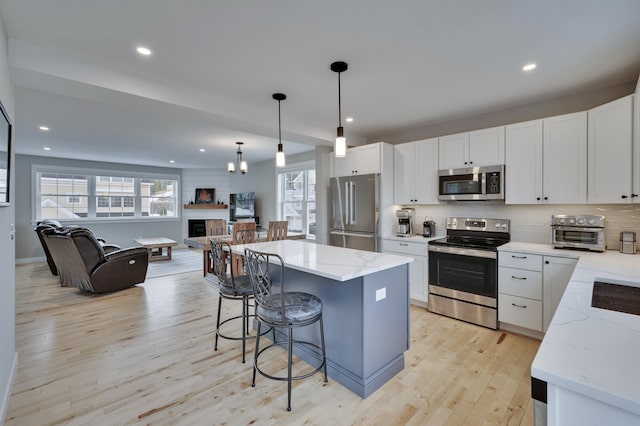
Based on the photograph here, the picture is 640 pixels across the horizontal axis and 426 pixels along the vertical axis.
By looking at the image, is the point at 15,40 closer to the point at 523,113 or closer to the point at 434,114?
the point at 434,114

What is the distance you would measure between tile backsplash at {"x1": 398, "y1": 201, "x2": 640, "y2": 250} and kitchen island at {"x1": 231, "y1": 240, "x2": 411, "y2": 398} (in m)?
2.01

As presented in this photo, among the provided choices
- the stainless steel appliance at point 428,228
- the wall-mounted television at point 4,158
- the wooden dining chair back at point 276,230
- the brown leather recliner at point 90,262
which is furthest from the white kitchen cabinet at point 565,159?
the brown leather recliner at point 90,262

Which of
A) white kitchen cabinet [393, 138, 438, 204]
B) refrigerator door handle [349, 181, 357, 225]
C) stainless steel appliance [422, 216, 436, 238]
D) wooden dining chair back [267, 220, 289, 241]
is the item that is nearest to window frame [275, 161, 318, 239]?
wooden dining chair back [267, 220, 289, 241]

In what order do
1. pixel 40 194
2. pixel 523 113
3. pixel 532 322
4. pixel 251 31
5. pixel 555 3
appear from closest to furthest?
pixel 555 3, pixel 251 31, pixel 532 322, pixel 523 113, pixel 40 194

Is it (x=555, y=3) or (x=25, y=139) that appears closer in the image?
(x=555, y=3)

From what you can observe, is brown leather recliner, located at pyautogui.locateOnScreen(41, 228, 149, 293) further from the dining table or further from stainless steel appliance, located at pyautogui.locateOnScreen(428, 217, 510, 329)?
stainless steel appliance, located at pyautogui.locateOnScreen(428, 217, 510, 329)

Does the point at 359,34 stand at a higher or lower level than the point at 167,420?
higher

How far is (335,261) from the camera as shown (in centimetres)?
222

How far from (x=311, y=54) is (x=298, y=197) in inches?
188

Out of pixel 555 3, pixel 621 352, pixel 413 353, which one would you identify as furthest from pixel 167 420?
pixel 555 3

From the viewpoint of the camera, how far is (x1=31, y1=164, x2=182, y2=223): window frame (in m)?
7.11

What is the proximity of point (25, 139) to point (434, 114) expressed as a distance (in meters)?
7.22

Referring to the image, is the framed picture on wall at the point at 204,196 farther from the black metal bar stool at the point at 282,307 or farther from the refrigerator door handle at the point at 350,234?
the black metal bar stool at the point at 282,307

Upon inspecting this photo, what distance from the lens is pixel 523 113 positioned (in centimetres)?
343
